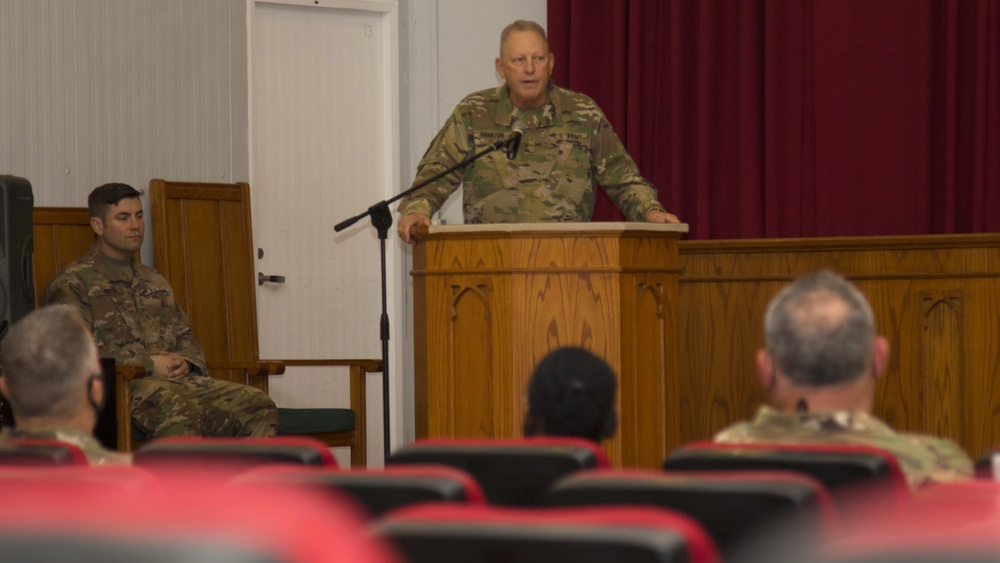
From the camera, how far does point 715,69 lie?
19.9 feet

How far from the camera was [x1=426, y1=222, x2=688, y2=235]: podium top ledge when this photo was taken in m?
3.83

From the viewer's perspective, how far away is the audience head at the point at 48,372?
228 centimetres

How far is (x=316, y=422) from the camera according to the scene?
4.92 m

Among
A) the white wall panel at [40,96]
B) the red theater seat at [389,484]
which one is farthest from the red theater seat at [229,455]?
Answer: the white wall panel at [40,96]

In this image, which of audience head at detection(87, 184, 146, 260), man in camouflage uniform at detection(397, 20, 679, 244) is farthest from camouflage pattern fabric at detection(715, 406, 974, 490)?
audience head at detection(87, 184, 146, 260)

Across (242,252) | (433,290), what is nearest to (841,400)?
(433,290)

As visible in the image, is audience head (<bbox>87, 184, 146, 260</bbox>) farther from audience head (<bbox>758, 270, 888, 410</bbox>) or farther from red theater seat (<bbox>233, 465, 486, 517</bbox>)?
red theater seat (<bbox>233, 465, 486, 517</bbox>)

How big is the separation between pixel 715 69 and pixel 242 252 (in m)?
2.25

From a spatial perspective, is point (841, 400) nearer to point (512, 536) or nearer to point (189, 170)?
point (512, 536)

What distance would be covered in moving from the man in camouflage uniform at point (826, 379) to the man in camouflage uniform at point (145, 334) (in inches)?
117

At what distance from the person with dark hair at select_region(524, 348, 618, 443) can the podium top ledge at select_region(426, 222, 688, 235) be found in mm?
1536

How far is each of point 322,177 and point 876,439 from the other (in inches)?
187

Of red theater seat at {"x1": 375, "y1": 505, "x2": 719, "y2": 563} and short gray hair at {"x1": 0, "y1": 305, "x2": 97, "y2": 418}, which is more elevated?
short gray hair at {"x1": 0, "y1": 305, "x2": 97, "y2": 418}

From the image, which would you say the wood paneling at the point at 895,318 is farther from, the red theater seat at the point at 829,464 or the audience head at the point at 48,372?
the audience head at the point at 48,372
